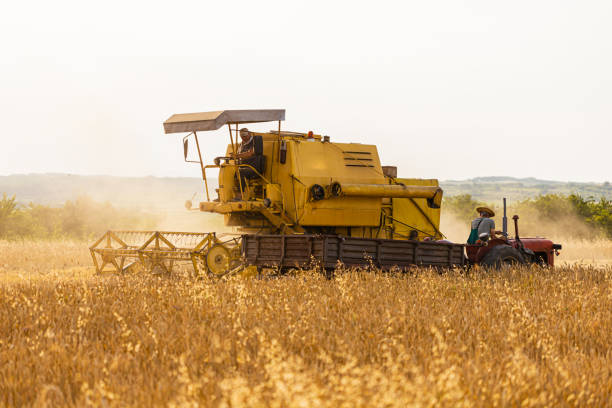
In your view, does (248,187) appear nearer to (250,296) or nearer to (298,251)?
(298,251)

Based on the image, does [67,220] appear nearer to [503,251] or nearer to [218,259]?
[218,259]

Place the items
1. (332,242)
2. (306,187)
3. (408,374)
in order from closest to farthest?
(408,374)
(332,242)
(306,187)

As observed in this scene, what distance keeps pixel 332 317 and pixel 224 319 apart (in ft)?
3.42

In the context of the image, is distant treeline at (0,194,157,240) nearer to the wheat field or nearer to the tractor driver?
the tractor driver

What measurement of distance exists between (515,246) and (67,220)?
28157 mm

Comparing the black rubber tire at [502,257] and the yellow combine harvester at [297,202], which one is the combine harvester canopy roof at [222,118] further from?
the black rubber tire at [502,257]

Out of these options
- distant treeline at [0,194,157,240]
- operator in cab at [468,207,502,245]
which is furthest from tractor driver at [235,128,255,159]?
distant treeline at [0,194,157,240]

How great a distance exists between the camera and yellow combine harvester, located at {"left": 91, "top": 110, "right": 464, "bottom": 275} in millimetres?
10359

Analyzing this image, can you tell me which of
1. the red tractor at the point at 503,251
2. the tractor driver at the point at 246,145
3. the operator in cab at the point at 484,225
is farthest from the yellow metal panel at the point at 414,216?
the tractor driver at the point at 246,145

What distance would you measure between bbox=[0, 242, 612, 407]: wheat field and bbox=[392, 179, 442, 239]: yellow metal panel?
101 inches

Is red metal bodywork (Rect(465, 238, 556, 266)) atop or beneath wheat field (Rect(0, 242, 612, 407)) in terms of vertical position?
atop

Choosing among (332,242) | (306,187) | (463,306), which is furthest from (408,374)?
(306,187)

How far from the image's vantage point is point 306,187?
10867 mm

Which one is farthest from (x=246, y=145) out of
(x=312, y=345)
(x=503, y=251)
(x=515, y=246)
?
(x=312, y=345)
